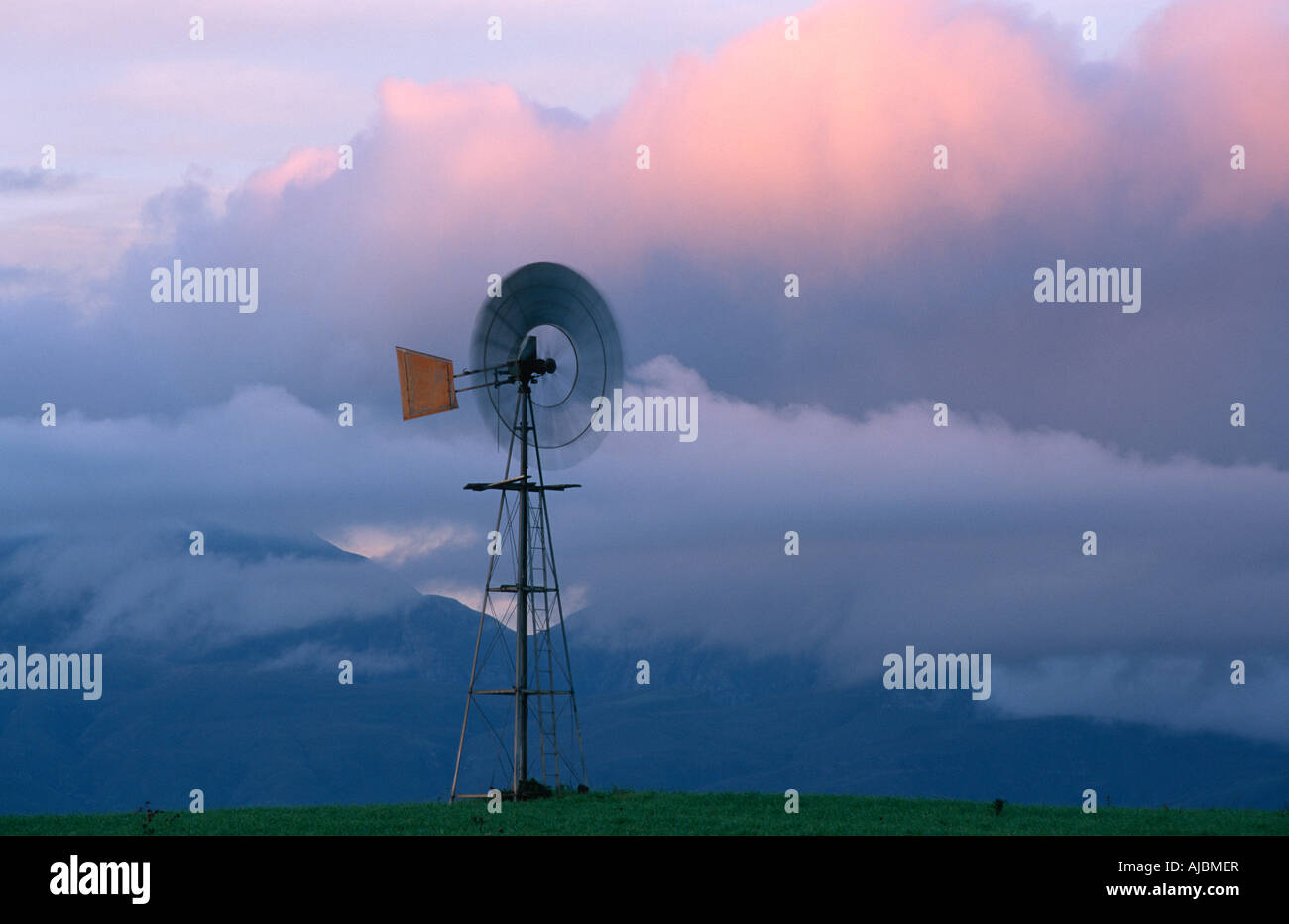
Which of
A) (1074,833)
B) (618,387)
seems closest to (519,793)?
(618,387)

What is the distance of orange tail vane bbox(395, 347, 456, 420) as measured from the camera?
47906 mm

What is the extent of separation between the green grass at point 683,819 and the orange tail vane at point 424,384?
11916 millimetres

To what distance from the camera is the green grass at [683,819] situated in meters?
37.3

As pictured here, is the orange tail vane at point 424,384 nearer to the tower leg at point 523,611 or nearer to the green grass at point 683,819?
the tower leg at point 523,611

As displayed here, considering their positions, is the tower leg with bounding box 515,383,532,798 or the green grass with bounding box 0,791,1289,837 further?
the tower leg with bounding box 515,383,532,798

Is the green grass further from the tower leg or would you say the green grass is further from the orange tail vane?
the orange tail vane

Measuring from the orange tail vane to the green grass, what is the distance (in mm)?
11916

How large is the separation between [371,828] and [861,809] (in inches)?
514

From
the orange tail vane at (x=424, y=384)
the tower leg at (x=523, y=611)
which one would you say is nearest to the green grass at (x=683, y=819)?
the tower leg at (x=523, y=611)

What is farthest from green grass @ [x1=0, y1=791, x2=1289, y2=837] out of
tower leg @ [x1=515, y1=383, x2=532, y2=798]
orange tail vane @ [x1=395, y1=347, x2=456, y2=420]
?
orange tail vane @ [x1=395, y1=347, x2=456, y2=420]

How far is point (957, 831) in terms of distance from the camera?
36.4 metres

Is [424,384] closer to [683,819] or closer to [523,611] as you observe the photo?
[523,611]

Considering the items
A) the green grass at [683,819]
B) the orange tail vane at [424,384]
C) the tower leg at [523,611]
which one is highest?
the orange tail vane at [424,384]
